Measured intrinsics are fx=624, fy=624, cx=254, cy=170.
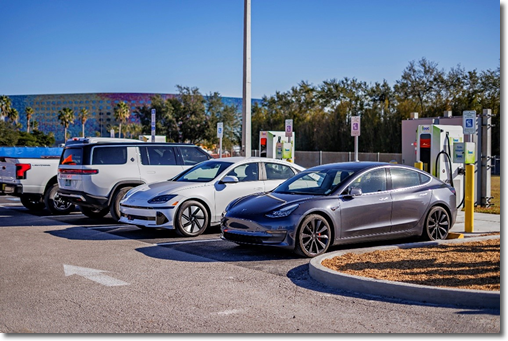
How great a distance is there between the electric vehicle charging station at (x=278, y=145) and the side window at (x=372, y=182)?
13402mm

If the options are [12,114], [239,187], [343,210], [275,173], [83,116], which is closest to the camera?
[343,210]

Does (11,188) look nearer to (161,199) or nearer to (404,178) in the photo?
(161,199)

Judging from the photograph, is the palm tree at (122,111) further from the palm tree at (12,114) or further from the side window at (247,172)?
the side window at (247,172)

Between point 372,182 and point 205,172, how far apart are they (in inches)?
151

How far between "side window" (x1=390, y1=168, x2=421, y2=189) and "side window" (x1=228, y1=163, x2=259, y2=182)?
319cm

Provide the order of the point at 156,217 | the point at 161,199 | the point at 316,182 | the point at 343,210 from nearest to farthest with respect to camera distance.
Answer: the point at 343,210 → the point at 316,182 → the point at 156,217 → the point at 161,199

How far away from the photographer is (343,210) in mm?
9680

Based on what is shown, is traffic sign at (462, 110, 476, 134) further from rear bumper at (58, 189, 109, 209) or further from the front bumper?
rear bumper at (58, 189, 109, 209)

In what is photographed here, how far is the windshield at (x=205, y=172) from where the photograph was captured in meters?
12.5

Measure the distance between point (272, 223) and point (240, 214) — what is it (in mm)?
671

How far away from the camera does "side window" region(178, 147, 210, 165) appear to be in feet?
49.6

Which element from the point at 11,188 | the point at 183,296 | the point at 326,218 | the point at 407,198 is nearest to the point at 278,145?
the point at 11,188

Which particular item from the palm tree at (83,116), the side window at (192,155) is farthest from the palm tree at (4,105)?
the side window at (192,155)

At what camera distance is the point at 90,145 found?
14039 mm
